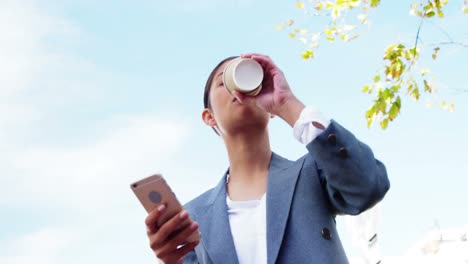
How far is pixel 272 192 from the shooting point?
1938 mm

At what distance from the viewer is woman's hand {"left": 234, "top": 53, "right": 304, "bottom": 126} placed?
1.88 m

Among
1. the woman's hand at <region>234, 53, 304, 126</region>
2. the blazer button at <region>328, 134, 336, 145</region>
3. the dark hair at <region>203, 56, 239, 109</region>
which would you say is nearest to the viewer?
the blazer button at <region>328, 134, 336, 145</region>

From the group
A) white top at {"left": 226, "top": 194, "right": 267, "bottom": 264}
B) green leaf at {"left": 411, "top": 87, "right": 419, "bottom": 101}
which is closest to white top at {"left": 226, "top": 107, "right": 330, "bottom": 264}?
white top at {"left": 226, "top": 194, "right": 267, "bottom": 264}

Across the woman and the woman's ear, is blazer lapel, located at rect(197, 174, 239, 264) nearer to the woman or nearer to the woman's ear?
the woman

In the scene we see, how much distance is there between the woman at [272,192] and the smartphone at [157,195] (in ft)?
0.07

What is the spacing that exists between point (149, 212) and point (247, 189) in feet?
1.46

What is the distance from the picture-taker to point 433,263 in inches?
267

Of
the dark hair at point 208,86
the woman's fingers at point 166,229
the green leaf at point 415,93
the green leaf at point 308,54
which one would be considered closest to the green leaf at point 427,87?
the green leaf at point 415,93

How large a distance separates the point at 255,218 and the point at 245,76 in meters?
0.45

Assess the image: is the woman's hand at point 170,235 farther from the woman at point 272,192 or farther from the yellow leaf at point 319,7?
the yellow leaf at point 319,7

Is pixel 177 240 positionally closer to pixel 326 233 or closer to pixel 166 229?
pixel 166 229

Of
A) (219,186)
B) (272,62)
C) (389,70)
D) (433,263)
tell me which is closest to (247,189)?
(219,186)

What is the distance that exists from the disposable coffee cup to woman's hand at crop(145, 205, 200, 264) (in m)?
0.47

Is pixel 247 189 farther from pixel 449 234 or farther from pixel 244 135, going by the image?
pixel 449 234
